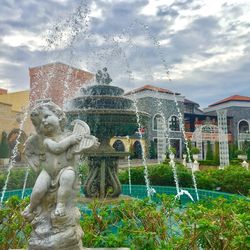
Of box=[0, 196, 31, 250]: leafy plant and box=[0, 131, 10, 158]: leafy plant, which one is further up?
box=[0, 131, 10, 158]: leafy plant

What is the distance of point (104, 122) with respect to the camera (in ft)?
23.2

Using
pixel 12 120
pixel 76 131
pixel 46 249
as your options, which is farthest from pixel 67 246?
pixel 12 120

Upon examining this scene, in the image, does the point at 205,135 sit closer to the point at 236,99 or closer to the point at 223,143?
the point at 223,143

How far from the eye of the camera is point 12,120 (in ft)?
91.1

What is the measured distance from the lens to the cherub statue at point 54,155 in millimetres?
2771

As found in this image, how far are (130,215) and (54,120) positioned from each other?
5.62 feet

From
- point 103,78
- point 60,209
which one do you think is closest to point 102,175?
point 103,78

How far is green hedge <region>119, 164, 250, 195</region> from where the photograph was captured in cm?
905

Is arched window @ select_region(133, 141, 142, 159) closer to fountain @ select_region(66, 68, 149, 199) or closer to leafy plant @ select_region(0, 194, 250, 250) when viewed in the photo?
fountain @ select_region(66, 68, 149, 199)

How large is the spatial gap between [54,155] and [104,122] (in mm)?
4191

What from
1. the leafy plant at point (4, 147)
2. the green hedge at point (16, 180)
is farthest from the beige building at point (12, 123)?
the green hedge at point (16, 180)

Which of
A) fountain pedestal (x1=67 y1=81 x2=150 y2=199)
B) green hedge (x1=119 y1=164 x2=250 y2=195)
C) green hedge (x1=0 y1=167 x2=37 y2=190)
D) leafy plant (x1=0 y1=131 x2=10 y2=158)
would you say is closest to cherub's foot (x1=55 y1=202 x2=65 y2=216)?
fountain pedestal (x1=67 y1=81 x2=150 y2=199)

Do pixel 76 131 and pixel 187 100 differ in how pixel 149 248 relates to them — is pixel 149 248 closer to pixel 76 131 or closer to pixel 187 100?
pixel 76 131

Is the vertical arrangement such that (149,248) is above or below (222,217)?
below
